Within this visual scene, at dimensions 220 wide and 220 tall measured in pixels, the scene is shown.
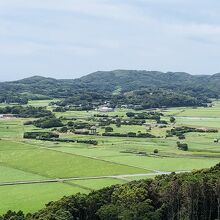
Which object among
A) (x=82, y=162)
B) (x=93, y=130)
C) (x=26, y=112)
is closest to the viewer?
(x=82, y=162)

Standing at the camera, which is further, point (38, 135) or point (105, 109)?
point (105, 109)

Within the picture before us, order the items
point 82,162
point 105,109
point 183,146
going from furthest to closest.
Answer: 1. point 105,109
2. point 183,146
3. point 82,162

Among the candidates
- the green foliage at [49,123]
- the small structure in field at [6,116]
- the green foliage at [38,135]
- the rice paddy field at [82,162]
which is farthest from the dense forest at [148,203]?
the small structure in field at [6,116]

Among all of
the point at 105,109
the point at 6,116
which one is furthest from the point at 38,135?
the point at 105,109

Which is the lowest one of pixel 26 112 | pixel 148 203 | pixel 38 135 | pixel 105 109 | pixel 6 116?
pixel 148 203

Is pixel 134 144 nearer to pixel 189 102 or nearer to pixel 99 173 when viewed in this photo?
pixel 99 173

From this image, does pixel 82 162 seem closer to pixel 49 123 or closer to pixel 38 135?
pixel 38 135
